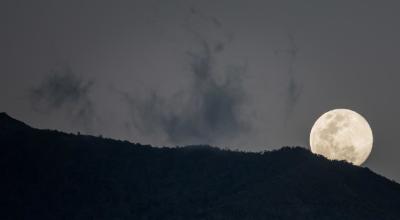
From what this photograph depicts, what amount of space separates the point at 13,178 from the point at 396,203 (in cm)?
6326

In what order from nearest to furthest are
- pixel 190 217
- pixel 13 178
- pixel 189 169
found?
pixel 190 217, pixel 13 178, pixel 189 169

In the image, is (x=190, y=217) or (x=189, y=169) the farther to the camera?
(x=189, y=169)

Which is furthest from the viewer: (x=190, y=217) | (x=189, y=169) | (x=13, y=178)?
(x=189, y=169)

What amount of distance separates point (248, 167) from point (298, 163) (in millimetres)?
8670

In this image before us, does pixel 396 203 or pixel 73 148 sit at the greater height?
pixel 73 148

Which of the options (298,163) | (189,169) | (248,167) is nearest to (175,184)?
(189,169)

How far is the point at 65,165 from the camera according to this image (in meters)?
122

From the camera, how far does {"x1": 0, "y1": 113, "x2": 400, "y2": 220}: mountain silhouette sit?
107m

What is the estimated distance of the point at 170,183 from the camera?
120438 mm

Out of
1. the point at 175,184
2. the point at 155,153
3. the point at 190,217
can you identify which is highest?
the point at 155,153

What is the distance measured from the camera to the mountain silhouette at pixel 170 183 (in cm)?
10694

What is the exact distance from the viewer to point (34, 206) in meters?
107

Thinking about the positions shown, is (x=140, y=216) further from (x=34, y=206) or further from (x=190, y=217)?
(x=34, y=206)

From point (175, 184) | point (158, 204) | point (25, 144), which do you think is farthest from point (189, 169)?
point (25, 144)
